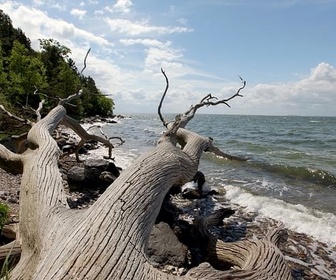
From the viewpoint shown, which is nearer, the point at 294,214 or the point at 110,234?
the point at 110,234

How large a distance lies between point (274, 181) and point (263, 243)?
8.87 m

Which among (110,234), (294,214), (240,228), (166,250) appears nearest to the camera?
(110,234)

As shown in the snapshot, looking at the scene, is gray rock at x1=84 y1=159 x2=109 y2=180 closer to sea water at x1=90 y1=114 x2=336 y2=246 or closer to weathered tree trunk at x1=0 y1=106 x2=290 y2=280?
sea water at x1=90 y1=114 x2=336 y2=246

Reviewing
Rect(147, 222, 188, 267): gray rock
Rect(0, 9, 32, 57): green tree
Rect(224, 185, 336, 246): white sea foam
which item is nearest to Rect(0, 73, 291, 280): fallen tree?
Rect(147, 222, 188, 267): gray rock

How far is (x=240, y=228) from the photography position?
269 inches

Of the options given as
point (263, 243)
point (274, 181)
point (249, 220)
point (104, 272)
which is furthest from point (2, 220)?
point (274, 181)

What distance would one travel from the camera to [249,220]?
24.1 feet

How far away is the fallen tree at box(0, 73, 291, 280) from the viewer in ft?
7.77

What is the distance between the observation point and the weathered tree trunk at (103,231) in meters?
2.35

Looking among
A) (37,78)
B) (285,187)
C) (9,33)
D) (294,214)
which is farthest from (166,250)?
(9,33)

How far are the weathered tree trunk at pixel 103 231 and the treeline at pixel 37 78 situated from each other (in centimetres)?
520

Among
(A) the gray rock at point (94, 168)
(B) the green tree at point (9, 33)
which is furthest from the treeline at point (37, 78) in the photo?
(A) the gray rock at point (94, 168)

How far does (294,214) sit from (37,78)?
27.3 metres

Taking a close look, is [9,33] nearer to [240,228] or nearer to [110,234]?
[240,228]
